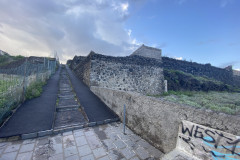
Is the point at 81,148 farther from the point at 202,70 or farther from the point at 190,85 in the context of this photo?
the point at 202,70

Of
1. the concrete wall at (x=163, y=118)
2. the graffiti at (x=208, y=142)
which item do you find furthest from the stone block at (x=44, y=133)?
the graffiti at (x=208, y=142)

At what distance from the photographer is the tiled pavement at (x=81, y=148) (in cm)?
219

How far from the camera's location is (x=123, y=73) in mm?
9695

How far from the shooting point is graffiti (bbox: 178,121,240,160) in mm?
1405

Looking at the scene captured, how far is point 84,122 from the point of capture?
3.62 meters

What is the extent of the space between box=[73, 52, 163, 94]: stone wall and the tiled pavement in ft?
17.8

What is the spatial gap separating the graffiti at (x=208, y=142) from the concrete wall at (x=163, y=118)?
0.30 feet

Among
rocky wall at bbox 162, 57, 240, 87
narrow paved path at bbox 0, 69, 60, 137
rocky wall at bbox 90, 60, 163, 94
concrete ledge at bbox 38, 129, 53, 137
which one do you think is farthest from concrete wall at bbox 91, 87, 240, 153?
rocky wall at bbox 162, 57, 240, 87

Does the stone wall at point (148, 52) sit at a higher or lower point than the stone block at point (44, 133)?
higher

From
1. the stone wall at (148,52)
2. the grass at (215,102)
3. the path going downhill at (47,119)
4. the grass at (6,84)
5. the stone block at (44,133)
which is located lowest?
the stone block at (44,133)

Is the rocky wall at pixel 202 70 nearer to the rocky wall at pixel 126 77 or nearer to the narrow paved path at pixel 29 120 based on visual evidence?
the rocky wall at pixel 126 77

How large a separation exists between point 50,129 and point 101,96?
3345mm

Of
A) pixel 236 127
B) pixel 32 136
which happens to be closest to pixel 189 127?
pixel 236 127

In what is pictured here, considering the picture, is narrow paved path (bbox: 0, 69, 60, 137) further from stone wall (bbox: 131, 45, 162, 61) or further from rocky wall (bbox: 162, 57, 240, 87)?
rocky wall (bbox: 162, 57, 240, 87)
